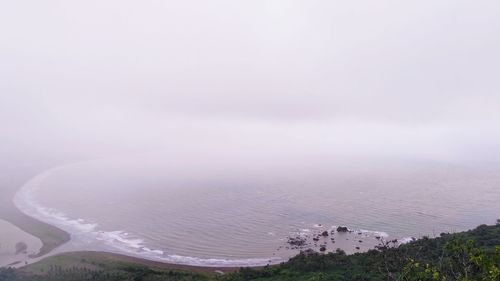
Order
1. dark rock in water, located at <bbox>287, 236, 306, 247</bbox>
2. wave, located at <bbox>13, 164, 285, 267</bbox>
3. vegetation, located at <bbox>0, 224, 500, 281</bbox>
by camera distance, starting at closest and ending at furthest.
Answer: vegetation, located at <bbox>0, 224, 500, 281</bbox>
wave, located at <bbox>13, 164, 285, 267</bbox>
dark rock in water, located at <bbox>287, 236, 306, 247</bbox>

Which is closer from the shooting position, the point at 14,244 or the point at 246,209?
the point at 14,244

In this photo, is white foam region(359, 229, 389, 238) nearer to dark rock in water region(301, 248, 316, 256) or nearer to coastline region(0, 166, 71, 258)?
dark rock in water region(301, 248, 316, 256)

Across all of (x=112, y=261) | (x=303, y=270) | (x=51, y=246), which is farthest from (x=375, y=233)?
(x=51, y=246)

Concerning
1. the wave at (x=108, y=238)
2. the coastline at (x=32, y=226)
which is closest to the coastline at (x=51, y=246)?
the coastline at (x=32, y=226)

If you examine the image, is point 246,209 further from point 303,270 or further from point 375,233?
→ point 303,270

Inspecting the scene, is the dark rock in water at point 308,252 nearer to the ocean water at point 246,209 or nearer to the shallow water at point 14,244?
the ocean water at point 246,209

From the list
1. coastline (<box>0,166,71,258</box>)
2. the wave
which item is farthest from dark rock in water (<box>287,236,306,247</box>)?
coastline (<box>0,166,71,258</box>)
